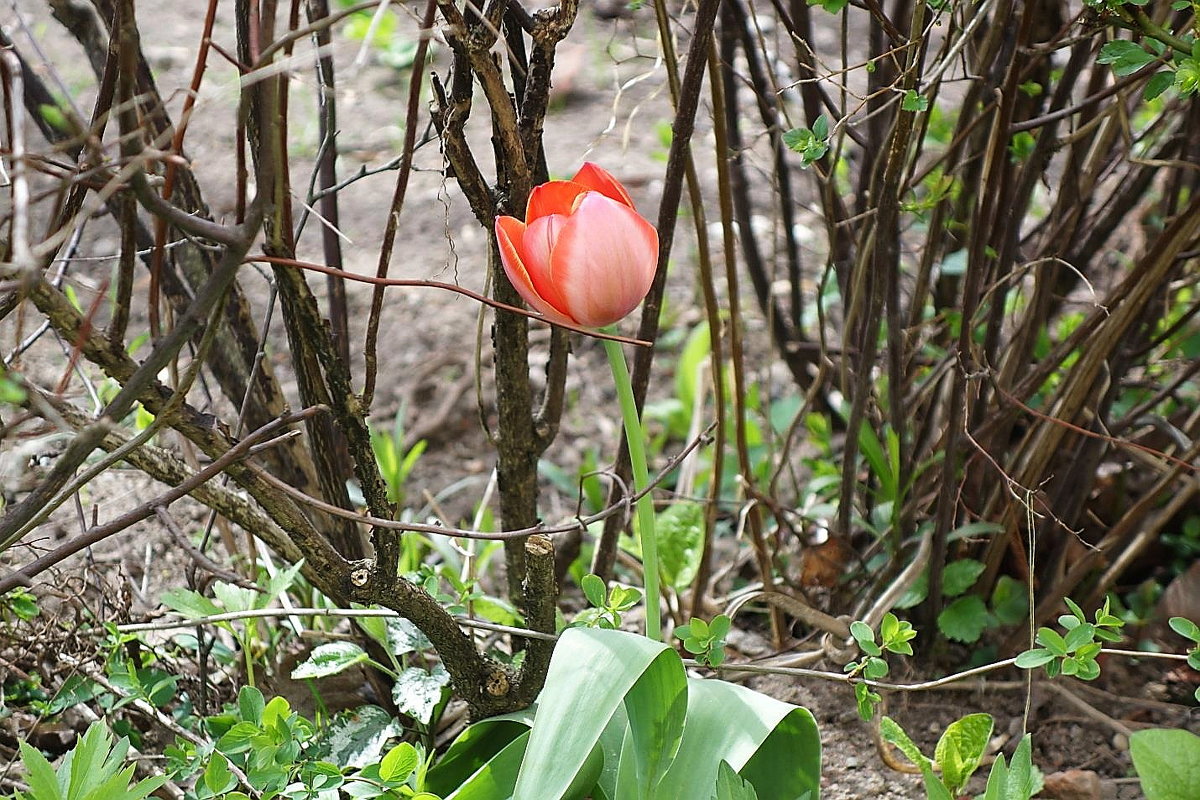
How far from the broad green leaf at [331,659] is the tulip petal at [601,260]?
1.61 feet

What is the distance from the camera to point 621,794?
2.90ft

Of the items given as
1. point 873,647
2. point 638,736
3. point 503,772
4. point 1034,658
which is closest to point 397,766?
point 503,772

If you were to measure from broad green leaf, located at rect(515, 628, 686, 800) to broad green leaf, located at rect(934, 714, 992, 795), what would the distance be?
407mm

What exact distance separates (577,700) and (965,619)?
2.35ft

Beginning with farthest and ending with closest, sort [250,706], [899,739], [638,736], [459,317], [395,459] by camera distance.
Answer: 1. [459,317]
2. [395,459]
3. [899,739]
4. [250,706]
5. [638,736]

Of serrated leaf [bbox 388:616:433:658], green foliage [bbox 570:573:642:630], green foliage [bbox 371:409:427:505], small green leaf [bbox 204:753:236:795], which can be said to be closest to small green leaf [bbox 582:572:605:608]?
green foliage [bbox 570:573:642:630]

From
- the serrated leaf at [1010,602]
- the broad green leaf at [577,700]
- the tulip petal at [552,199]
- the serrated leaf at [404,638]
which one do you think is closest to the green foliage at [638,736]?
the broad green leaf at [577,700]

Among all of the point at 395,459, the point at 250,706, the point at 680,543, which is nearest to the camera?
the point at 250,706

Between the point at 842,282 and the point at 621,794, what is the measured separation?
35.2 inches

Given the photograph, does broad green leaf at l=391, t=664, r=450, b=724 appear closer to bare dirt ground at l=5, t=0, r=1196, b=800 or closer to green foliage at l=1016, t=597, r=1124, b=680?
bare dirt ground at l=5, t=0, r=1196, b=800

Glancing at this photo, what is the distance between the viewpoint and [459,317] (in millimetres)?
2285

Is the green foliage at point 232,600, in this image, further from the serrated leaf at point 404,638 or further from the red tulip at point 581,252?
the red tulip at point 581,252

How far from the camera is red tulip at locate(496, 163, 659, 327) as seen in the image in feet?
2.50

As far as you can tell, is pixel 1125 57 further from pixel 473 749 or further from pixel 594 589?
pixel 473 749
